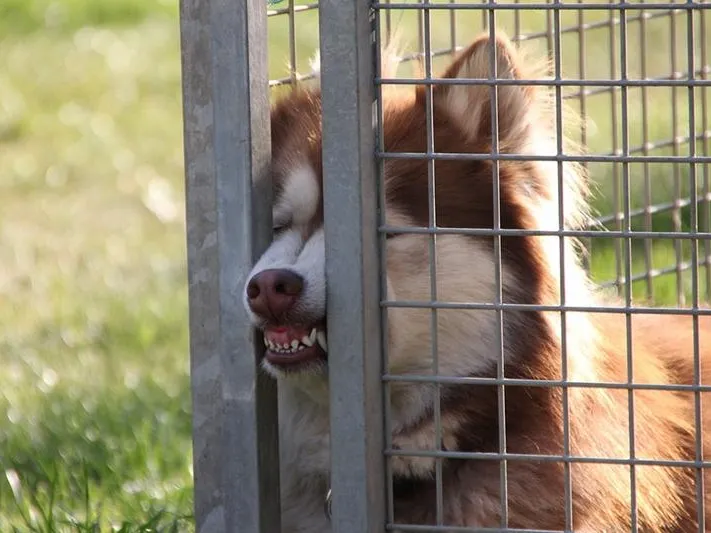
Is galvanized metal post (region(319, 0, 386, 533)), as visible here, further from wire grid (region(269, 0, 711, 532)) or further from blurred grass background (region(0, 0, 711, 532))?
blurred grass background (region(0, 0, 711, 532))

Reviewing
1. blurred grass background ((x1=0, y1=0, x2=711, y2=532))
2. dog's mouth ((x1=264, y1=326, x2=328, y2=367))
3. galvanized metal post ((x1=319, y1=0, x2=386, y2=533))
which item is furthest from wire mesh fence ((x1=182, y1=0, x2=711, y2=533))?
blurred grass background ((x1=0, y1=0, x2=711, y2=532))

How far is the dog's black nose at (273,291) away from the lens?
2.66 meters

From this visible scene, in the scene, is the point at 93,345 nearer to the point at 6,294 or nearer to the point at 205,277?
the point at 6,294

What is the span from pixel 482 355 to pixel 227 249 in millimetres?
700

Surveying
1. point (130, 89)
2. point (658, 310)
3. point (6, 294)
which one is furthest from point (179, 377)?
point (130, 89)

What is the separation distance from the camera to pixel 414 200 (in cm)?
306

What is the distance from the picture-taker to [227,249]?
2.68 meters

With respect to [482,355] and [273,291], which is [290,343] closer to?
[273,291]

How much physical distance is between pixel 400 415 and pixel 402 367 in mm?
115

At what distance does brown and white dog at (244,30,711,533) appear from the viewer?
294cm

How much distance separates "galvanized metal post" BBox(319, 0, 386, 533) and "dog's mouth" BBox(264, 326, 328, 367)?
0.19m

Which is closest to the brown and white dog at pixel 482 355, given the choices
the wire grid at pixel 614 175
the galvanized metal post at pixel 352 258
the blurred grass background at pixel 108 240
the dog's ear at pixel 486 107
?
the dog's ear at pixel 486 107

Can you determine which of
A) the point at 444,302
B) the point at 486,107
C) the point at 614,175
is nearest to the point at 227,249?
the point at 444,302

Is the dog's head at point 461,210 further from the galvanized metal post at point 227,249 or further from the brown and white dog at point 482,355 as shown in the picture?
the galvanized metal post at point 227,249
